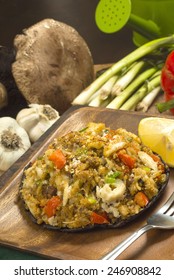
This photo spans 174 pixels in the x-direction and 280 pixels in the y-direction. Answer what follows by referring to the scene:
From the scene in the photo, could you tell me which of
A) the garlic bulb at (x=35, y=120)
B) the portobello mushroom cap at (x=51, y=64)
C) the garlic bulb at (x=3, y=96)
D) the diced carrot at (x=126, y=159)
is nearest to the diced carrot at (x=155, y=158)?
the diced carrot at (x=126, y=159)

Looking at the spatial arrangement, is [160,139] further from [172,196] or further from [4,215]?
[4,215]

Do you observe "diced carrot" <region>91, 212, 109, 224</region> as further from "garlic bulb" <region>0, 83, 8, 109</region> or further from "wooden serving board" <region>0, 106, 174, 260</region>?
"garlic bulb" <region>0, 83, 8, 109</region>

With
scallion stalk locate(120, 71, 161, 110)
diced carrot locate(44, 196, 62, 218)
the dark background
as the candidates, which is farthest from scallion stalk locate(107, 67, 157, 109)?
diced carrot locate(44, 196, 62, 218)

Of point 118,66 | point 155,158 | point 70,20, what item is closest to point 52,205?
point 155,158

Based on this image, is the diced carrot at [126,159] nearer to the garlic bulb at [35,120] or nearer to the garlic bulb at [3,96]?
the garlic bulb at [35,120]

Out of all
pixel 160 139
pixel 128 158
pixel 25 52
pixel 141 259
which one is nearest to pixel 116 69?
pixel 25 52

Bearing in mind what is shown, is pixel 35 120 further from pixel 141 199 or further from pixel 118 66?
pixel 141 199
